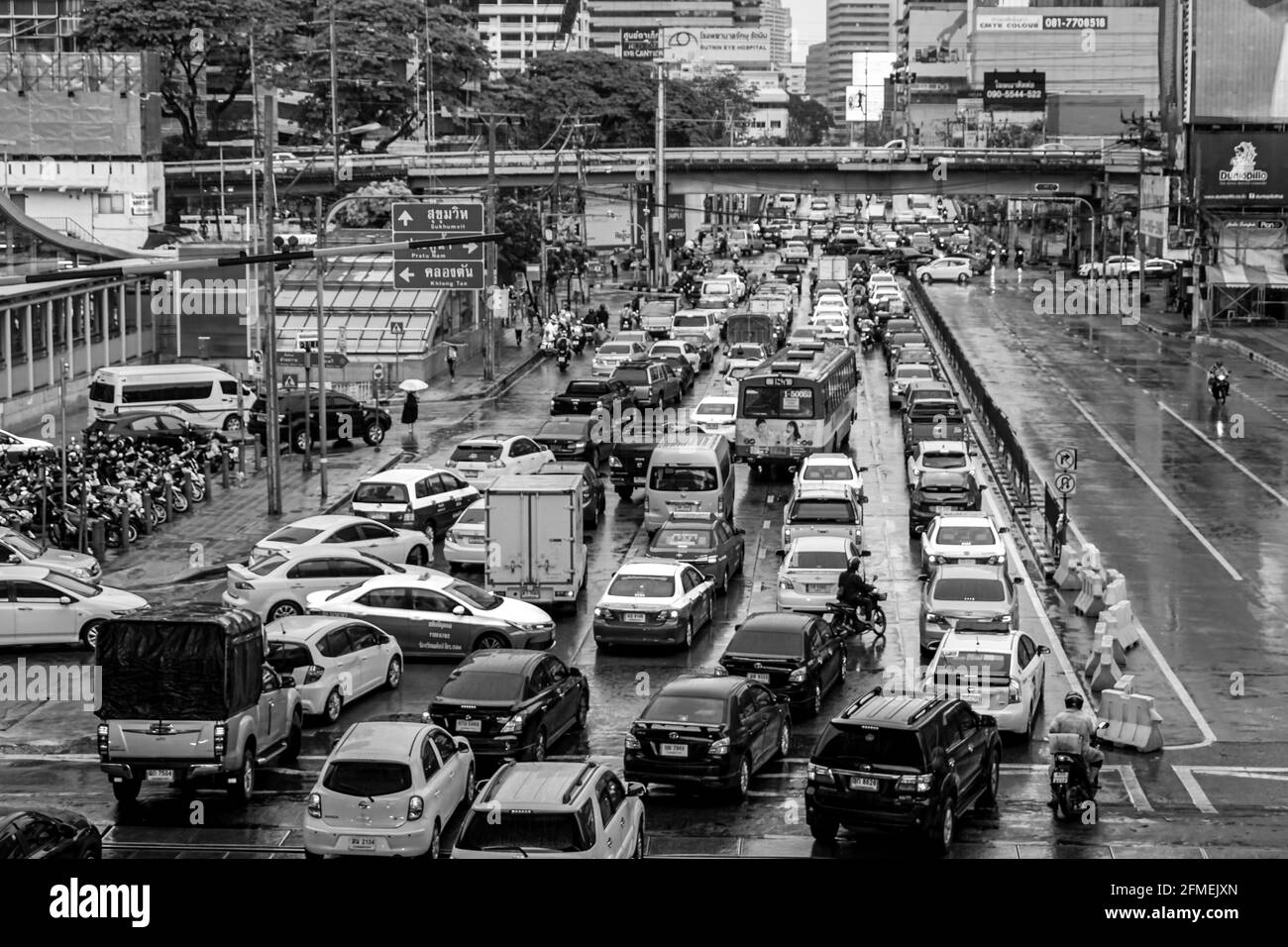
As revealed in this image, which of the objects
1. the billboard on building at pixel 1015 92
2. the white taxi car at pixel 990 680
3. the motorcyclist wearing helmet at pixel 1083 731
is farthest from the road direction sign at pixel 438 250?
the billboard on building at pixel 1015 92

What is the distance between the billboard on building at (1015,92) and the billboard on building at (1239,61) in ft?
268

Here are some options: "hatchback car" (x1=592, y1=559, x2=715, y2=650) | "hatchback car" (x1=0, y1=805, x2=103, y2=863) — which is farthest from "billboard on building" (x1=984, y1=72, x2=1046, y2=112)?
"hatchback car" (x1=0, y1=805, x2=103, y2=863)

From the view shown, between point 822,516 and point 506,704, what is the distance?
49.1ft

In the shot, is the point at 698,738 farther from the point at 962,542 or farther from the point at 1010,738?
the point at 962,542

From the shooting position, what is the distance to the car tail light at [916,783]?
19.8 m

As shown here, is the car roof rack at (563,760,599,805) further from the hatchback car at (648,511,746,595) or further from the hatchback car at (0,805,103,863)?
the hatchback car at (648,511,746,595)

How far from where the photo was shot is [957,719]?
70.1 feet

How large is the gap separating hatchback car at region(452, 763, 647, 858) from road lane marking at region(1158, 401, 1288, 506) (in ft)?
102

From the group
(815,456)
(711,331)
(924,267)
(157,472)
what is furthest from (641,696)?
(924,267)

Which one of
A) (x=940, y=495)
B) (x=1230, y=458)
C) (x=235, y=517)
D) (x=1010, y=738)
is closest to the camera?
(x=1010, y=738)

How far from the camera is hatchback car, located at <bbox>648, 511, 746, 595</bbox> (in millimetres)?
34875

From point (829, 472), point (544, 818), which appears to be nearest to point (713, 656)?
point (829, 472)

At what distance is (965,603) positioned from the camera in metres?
30.5
